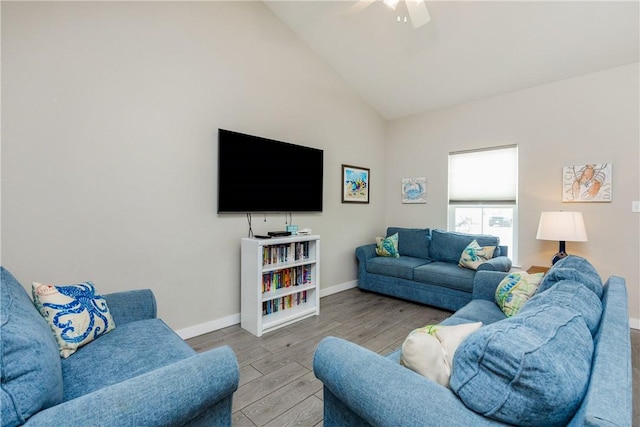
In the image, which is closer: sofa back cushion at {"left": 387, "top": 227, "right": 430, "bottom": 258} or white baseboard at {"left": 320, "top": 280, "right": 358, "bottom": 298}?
white baseboard at {"left": 320, "top": 280, "right": 358, "bottom": 298}

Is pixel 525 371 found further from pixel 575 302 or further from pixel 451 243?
pixel 451 243

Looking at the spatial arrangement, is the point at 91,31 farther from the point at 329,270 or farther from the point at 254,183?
the point at 329,270

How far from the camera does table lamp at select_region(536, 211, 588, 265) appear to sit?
2912 mm

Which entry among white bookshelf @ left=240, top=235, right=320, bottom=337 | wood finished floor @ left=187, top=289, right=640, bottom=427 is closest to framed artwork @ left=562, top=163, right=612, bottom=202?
wood finished floor @ left=187, top=289, right=640, bottom=427

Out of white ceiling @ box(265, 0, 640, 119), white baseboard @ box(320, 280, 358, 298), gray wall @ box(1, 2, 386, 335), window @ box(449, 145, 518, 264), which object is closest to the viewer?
gray wall @ box(1, 2, 386, 335)

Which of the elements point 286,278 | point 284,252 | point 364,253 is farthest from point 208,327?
point 364,253

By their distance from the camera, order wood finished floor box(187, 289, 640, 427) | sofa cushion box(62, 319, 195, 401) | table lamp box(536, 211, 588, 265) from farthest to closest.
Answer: table lamp box(536, 211, 588, 265) → wood finished floor box(187, 289, 640, 427) → sofa cushion box(62, 319, 195, 401)

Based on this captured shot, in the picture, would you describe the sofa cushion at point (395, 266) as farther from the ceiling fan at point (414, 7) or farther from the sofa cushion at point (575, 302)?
the ceiling fan at point (414, 7)

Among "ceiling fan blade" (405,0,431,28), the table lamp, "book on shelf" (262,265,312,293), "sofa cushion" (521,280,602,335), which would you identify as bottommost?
"book on shelf" (262,265,312,293)

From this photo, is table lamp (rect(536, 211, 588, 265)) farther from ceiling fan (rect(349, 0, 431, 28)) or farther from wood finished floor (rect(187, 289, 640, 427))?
ceiling fan (rect(349, 0, 431, 28))

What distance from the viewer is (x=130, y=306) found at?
6.32 feet

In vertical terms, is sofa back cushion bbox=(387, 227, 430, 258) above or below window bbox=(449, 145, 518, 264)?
below

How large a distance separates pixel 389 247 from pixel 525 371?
3.39 meters

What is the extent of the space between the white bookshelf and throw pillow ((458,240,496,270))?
5.70ft
